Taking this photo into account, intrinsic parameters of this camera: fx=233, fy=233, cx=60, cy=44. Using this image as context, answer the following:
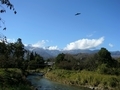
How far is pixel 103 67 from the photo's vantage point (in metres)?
60.2

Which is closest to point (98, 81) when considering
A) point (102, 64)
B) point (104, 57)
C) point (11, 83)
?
point (102, 64)

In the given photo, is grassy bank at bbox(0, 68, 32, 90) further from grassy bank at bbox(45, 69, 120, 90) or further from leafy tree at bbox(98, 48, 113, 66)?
leafy tree at bbox(98, 48, 113, 66)

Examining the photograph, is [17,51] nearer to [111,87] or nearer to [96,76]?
[96,76]

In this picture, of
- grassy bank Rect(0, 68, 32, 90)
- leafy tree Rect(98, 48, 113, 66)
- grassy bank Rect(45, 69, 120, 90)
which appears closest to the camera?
grassy bank Rect(0, 68, 32, 90)

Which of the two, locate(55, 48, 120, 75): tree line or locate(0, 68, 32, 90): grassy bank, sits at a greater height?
locate(55, 48, 120, 75): tree line

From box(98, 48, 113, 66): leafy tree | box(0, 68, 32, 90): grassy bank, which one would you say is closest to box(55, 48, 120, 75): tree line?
box(98, 48, 113, 66): leafy tree

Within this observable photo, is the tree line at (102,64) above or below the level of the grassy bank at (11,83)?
above

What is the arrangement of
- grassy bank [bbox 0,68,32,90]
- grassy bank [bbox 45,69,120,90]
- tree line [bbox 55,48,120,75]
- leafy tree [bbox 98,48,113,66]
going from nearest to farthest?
grassy bank [bbox 0,68,32,90] < grassy bank [bbox 45,69,120,90] < tree line [bbox 55,48,120,75] < leafy tree [bbox 98,48,113,66]

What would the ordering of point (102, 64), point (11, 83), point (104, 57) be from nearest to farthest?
point (11, 83), point (102, 64), point (104, 57)

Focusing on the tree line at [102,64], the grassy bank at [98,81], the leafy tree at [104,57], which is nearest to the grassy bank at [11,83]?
the grassy bank at [98,81]

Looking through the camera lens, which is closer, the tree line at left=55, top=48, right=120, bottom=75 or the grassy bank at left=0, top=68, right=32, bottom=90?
the grassy bank at left=0, top=68, right=32, bottom=90

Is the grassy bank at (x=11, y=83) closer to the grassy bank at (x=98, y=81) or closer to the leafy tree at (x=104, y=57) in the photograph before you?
the grassy bank at (x=98, y=81)

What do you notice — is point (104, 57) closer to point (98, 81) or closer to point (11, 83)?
point (98, 81)

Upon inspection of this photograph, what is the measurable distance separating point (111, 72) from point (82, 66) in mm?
28867
